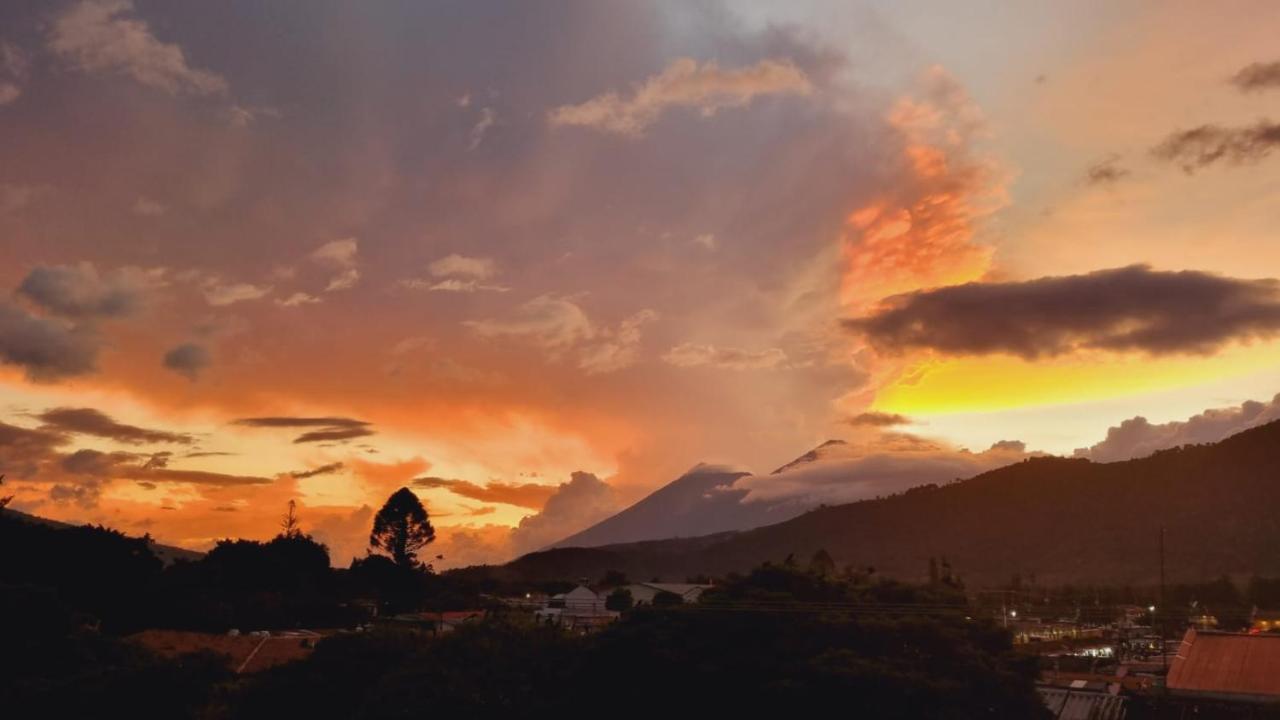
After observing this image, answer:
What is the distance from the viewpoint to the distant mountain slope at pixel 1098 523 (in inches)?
5167

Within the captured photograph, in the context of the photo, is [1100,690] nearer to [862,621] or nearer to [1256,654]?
[1256,654]

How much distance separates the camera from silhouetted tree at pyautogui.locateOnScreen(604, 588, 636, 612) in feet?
257

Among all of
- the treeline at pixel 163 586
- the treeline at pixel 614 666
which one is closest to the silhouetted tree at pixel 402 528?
the treeline at pixel 163 586

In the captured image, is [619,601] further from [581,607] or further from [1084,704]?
[1084,704]

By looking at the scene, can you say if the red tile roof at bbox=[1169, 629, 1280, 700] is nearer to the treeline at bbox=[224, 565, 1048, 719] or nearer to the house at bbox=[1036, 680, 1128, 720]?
the house at bbox=[1036, 680, 1128, 720]

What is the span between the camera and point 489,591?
106 meters

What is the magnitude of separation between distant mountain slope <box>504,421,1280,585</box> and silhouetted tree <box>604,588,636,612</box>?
256 feet

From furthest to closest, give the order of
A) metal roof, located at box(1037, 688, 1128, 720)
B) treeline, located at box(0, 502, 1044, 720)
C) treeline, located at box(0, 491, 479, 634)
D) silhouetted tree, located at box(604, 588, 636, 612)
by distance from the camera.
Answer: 1. silhouetted tree, located at box(604, 588, 636, 612)
2. treeline, located at box(0, 491, 479, 634)
3. metal roof, located at box(1037, 688, 1128, 720)
4. treeline, located at box(0, 502, 1044, 720)

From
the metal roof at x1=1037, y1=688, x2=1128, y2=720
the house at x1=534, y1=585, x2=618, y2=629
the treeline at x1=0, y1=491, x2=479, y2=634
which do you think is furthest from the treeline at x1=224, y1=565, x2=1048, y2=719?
the house at x1=534, y1=585, x2=618, y2=629

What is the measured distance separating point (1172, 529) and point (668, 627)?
126 meters

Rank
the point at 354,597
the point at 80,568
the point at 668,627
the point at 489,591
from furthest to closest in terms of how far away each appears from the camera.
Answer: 1. the point at 489,591
2. the point at 354,597
3. the point at 80,568
4. the point at 668,627

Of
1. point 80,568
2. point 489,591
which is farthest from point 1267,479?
point 80,568

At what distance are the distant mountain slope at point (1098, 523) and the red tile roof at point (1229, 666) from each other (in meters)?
89.8

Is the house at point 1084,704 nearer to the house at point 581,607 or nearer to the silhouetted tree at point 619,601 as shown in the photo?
the house at point 581,607
